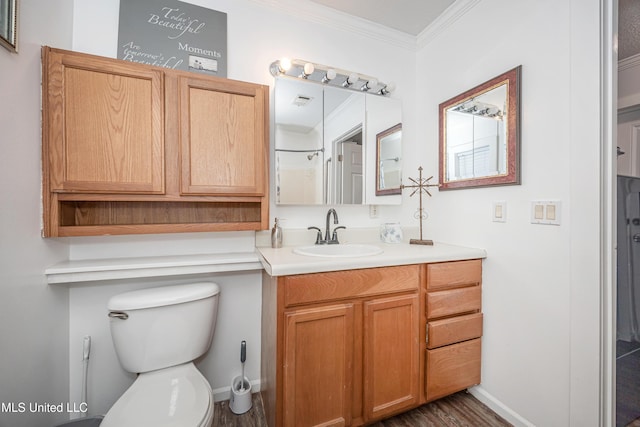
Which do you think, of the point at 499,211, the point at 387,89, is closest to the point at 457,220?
the point at 499,211

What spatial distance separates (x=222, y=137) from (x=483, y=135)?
148 centimetres

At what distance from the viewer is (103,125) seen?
1.13 m

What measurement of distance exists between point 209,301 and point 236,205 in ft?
1.85

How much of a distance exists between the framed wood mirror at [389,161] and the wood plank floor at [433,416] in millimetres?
1341

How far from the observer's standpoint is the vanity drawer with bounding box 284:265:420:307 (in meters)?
1.12

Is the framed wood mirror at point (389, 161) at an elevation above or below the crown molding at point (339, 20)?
below

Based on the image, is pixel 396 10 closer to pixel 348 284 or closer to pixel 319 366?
pixel 348 284

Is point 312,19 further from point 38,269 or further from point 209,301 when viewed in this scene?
point 38,269

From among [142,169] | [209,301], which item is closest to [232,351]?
[209,301]

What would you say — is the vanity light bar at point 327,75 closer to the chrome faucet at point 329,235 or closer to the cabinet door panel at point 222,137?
the cabinet door panel at point 222,137

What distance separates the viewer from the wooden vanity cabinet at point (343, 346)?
111 centimetres

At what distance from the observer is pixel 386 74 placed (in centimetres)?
196

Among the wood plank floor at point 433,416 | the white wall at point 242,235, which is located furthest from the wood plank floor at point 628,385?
the white wall at point 242,235

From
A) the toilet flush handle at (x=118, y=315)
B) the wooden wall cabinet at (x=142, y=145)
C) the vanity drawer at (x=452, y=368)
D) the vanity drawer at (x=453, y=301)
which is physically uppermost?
the wooden wall cabinet at (x=142, y=145)
